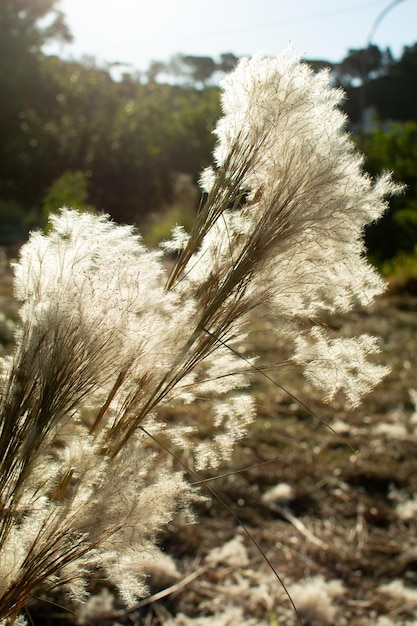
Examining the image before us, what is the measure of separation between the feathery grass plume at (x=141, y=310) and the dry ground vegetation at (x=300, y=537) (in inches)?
25.0

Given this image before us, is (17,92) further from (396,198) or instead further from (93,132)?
(396,198)

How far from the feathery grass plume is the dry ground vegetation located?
2.08 ft

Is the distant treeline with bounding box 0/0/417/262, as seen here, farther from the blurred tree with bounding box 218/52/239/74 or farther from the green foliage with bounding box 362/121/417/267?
the blurred tree with bounding box 218/52/239/74

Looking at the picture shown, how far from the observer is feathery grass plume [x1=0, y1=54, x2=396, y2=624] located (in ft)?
3.03

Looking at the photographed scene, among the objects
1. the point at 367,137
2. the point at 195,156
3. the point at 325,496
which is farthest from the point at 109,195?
the point at 325,496

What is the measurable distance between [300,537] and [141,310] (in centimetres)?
213

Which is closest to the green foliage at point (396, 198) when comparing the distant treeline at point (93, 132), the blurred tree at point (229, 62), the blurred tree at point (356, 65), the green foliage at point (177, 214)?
the distant treeline at point (93, 132)

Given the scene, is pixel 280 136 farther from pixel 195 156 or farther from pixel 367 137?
pixel 367 137

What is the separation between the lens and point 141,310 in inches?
37.4

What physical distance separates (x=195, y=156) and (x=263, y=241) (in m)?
15.5

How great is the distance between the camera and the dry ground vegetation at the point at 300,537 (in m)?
2.26

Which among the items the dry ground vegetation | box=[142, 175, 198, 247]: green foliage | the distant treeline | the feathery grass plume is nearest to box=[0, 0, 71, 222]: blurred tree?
the distant treeline

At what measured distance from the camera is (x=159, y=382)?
3.27 ft

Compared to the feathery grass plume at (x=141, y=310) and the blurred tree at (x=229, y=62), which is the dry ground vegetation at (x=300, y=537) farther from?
the blurred tree at (x=229, y=62)
